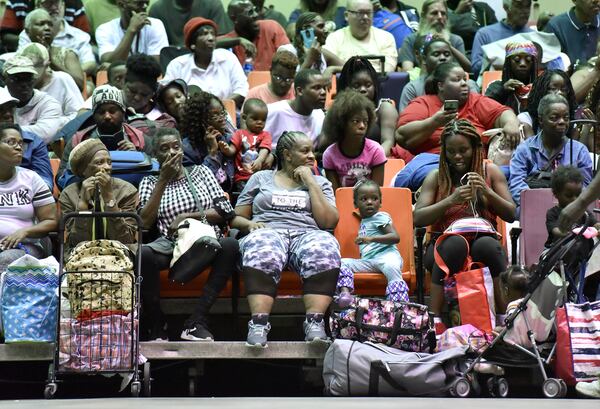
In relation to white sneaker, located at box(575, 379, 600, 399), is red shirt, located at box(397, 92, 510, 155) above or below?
above

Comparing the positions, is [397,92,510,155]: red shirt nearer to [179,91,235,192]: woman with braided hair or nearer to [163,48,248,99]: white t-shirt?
[179,91,235,192]: woman with braided hair

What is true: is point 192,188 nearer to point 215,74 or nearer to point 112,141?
point 112,141

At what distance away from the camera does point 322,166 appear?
10.4 metres

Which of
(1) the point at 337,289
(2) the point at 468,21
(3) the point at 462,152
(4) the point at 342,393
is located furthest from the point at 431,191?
(2) the point at 468,21

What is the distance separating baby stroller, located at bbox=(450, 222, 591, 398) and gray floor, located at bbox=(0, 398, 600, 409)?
330 millimetres

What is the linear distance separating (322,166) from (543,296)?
247 centimetres

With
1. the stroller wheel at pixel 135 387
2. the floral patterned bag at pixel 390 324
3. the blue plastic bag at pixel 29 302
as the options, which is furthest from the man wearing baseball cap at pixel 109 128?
the floral patterned bag at pixel 390 324

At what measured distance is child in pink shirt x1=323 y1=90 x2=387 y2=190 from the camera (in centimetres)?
1009

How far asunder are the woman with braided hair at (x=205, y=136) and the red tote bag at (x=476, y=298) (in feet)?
6.60

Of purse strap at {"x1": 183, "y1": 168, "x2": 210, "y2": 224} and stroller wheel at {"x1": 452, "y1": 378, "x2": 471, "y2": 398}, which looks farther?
purse strap at {"x1": 183, "y1": 168, "x2": 210, "y2": 224}

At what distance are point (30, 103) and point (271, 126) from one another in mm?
1759

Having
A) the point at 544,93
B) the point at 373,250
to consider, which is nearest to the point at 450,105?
the point at 544,93

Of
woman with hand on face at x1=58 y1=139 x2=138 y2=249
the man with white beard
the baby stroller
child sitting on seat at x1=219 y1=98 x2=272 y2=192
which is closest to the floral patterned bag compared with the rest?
the baby stroller

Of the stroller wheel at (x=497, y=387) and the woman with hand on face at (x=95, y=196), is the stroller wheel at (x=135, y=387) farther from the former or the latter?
the stroller wheel at (x=497, y=387)
